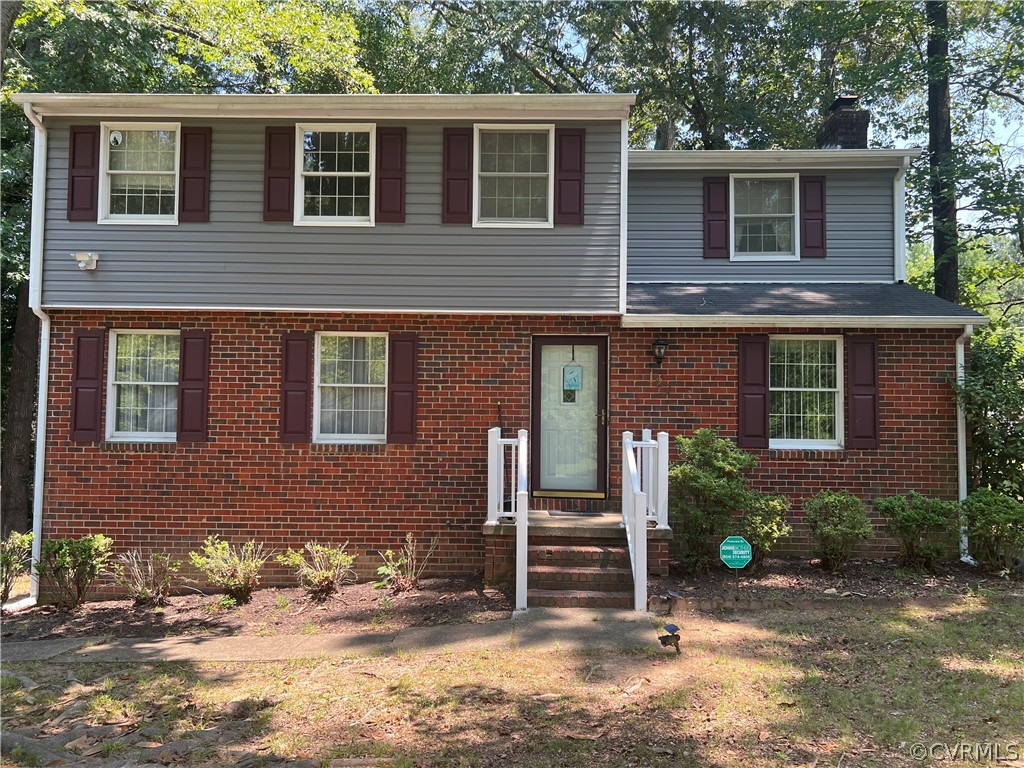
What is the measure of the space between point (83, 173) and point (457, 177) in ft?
15.3

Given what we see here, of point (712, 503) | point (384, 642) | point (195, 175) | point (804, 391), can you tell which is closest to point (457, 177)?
point (195, 175)

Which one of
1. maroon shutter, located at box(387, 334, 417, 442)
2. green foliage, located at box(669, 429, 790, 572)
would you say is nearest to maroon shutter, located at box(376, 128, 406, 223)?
maroon shutter, located at box(387, 334, 417, 442)

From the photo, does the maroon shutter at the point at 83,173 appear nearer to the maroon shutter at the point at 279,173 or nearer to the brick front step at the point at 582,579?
A: the maroon shutter at the point at 279,173

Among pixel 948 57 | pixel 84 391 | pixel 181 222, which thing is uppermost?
pixel 948 57

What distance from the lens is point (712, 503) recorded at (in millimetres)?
7594

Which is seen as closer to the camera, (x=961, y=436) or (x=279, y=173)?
(x=961, y=436)

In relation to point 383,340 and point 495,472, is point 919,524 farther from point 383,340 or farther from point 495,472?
point 383,340

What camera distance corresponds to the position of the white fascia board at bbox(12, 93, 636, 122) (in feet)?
26.9

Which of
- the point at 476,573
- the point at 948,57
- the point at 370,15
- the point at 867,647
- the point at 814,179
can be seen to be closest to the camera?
the point at 867,647

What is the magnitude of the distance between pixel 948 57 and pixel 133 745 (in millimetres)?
16532

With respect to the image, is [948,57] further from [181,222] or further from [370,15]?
[181,222]

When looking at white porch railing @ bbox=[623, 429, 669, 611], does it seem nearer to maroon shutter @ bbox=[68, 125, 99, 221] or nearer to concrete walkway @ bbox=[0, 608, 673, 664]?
concrete walkway @ bbox=[0, 608, 673, 664]

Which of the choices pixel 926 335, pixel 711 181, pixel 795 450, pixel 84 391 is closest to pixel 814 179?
pixel 711 181

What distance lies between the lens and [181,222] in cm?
847
